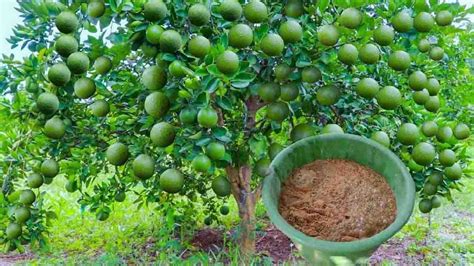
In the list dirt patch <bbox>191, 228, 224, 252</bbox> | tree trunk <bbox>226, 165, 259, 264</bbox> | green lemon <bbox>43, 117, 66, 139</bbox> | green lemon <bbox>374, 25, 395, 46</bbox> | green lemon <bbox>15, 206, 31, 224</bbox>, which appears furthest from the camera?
dirt patch <bbox>191, 228, 224, 252</bbox>

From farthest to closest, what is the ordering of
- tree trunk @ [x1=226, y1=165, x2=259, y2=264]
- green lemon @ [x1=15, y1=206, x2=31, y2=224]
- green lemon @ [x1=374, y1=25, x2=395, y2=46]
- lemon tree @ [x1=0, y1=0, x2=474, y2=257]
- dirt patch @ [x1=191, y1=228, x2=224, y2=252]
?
1. dirt patch @ [x1=191, y1=228, x2=224, y2=252]
2. tree trunk @ [x1=226, y1=165, x2=259, y2=264]
3. green lemon @ [x1=15, y1=206, x2=31, y2=224]
4. green lemon @ [x1=374, y1=25, x2=395, y2=46]
5. lemon tree @ [x1=0, y1=0, x2=474, y2=257]

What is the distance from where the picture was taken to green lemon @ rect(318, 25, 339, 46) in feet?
6.42

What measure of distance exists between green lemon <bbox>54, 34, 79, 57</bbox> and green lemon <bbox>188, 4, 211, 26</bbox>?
429 millimetres

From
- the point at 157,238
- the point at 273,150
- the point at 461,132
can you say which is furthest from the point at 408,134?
the point at 157,238

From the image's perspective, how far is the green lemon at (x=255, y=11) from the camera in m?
1.92

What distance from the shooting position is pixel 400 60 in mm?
1990

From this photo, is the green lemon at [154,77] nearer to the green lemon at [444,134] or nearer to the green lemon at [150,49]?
the green lemon at [150,49]

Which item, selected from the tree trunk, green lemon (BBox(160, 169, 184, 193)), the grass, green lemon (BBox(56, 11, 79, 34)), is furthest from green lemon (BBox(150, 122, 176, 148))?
the grass

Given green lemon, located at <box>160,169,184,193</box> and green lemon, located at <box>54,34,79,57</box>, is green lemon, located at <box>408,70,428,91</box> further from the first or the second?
green lemon, located at <box>54,34,79,57</box>

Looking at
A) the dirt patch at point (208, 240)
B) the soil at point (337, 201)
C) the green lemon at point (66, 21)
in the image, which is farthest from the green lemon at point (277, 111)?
the dirt patch at point (208, 240)

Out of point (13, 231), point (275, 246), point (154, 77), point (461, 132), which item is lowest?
point (275, 246)

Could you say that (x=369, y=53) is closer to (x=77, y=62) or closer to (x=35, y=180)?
(x=77, y=62)

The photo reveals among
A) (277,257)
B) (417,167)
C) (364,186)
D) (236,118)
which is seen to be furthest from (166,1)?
(277,257)

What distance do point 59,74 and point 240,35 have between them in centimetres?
63
